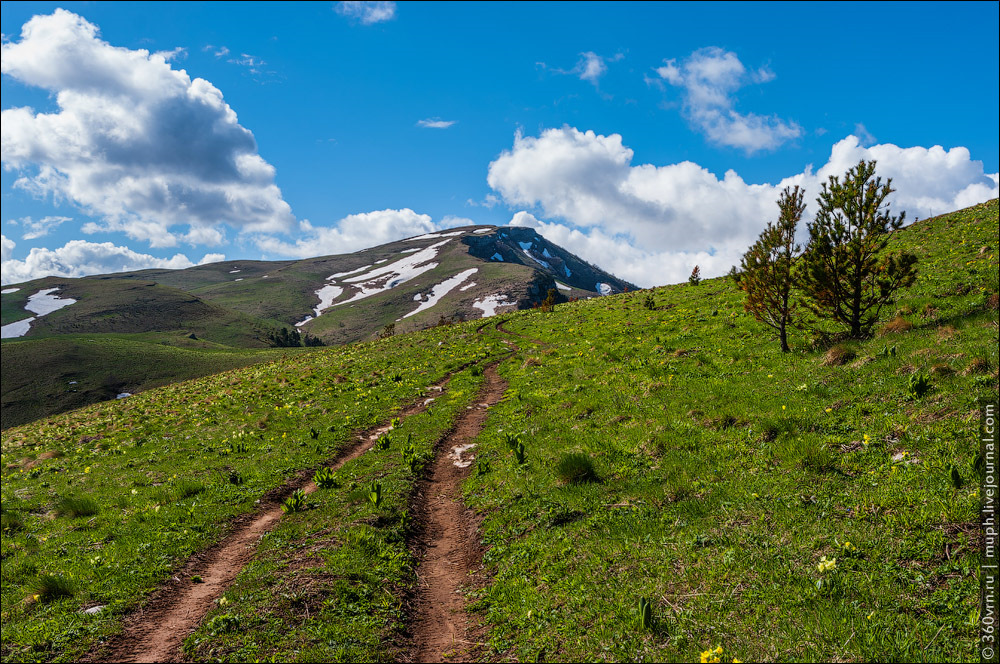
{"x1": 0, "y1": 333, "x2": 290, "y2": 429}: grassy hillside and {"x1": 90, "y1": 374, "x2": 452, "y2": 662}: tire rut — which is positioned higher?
{"x1": 0, "y1": 333, "x2": 290, "y2": 429}: grassy hillside

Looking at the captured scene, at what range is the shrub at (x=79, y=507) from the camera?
13832mm

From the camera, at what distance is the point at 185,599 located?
30.1 feet

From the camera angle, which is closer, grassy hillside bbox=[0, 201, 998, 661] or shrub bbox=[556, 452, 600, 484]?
grassy hillside bbox=[0, 201, 998, 661]

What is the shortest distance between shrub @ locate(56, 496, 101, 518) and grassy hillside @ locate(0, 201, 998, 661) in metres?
0.09

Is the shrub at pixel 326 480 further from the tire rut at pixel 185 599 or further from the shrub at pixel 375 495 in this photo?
the shrub at pixel 375 495

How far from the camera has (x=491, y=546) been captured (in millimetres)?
9984

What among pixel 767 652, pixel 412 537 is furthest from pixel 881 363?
pixel 412 537

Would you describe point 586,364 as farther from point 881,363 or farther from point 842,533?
point 842,533

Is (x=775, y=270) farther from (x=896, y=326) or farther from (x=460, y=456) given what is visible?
(x=460, y=456)

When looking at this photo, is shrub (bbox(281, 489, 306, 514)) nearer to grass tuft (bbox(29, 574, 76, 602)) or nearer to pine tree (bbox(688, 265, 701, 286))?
grass tuft (bbox(29, 574, 76, 602))

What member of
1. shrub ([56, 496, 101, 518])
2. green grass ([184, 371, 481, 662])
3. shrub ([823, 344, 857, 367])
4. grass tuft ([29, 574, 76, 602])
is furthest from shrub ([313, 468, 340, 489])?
shrub ([823, 344, 857, 367])

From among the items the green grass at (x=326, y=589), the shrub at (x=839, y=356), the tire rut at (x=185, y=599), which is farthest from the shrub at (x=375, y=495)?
the shrub at (x=839, y=356)

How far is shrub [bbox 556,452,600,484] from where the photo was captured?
11555mm

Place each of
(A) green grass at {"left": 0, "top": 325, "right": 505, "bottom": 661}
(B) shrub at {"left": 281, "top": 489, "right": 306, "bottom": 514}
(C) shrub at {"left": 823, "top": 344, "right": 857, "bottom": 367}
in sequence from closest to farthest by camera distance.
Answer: (A) green grass at {"left": 0, "top": 325, "right": 505, "bottom": 661} < (B) shrub at {"left": 281, "top": 489, "right": 306, "bottom": 514} < (C) shrub at {"left": 823, "top": 344, "right": 857, "bottom": 367}
